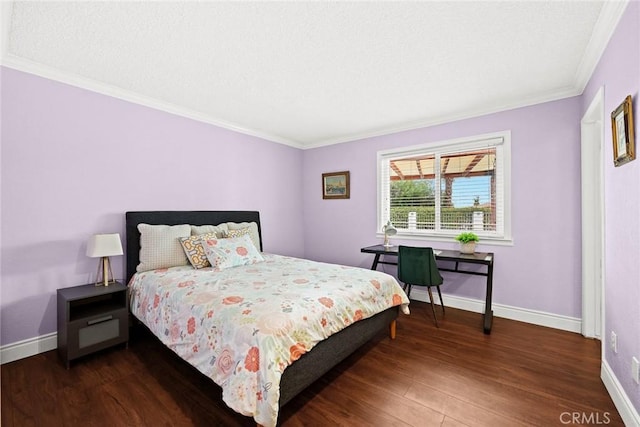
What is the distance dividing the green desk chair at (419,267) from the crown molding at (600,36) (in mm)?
1955

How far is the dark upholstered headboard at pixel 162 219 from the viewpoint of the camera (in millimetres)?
2885

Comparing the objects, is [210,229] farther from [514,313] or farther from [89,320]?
[514,313]

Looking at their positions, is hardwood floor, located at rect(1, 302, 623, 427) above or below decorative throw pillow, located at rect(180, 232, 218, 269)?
below

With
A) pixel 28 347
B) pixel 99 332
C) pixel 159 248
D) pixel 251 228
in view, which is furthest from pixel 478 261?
pixel 28 347

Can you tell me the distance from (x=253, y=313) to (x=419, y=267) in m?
2.00

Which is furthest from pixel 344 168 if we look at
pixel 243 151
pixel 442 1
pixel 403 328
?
pixel 442 1

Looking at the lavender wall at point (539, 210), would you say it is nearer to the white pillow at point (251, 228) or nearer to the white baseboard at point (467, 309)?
the white baseboard at point (467, 309)

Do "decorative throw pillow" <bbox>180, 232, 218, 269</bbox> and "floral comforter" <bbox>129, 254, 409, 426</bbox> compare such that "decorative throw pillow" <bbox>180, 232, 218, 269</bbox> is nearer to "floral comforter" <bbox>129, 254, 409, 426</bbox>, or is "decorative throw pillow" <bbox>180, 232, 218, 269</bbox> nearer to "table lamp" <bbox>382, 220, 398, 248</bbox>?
"floral comforter" <bbox>129, 254, 409, 426</bbox>

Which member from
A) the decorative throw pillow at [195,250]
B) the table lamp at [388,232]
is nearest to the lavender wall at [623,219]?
the table lamp at [388,232]

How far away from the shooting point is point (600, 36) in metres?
1.91

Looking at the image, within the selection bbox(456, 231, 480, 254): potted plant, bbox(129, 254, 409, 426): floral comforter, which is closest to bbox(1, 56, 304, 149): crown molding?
bbox(129, 254, 409, 426): floral comforter

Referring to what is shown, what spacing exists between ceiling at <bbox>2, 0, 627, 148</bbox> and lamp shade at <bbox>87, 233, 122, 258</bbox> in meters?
1.40

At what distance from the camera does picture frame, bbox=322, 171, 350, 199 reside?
455 cm

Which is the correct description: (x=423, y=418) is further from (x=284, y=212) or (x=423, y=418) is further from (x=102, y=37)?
(x=284, y=212)
